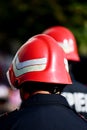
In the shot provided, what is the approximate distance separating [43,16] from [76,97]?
4726 mm

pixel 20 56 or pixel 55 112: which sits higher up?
pixel 20 56

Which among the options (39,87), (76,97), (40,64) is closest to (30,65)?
(40,64)

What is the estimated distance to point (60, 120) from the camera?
13.2ft

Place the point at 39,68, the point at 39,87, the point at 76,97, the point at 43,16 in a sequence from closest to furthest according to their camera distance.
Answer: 1. the point at 39,87
2. the point at 39,68
3. the point at 76,97
4. the point at 43,16

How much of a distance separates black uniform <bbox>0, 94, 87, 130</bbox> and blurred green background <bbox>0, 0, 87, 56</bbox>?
6138 millimetres

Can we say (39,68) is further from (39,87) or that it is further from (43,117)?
(43,117)

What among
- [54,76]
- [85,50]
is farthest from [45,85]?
[85,50]

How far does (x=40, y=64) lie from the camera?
4.31 meters

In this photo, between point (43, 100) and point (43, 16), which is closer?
point (43, 100)

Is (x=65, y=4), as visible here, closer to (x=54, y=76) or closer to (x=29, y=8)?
(x=29, y=8)

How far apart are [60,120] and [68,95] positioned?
5.96ft

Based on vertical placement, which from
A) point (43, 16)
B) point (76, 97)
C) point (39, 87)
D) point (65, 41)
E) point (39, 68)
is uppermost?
point (43, 16)

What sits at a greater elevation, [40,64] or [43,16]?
[43,16]

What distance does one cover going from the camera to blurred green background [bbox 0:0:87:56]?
1029 cm
